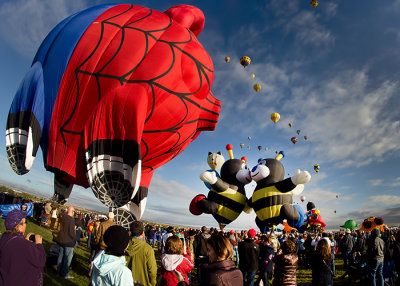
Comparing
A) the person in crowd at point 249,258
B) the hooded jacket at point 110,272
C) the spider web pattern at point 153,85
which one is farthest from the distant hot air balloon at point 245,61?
the hooded jacket at point 110,272

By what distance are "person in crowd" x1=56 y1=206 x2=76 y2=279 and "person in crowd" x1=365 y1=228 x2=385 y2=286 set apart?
5799 mm

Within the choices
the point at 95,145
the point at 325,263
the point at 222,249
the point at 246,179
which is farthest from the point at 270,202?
the point at 222,249

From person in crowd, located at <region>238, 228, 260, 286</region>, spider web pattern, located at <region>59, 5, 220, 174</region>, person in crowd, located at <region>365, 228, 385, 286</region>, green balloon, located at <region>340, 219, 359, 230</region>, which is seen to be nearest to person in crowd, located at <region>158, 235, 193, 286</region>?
spider web pattern, located at <region>59, 5, 220, 174</region>

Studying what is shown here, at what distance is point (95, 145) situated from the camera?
3975 millimetres

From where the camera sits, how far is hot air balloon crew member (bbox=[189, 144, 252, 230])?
11.1 metres

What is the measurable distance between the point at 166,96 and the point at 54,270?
4173mm

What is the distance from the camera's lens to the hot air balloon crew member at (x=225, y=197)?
11.1 metres

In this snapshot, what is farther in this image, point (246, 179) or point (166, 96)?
point (246, 179)

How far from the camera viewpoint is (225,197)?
1117 centimetres

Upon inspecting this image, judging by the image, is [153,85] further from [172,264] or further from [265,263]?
[265,263]

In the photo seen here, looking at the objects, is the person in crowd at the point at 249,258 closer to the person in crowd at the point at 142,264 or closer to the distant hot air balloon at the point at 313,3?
the person in crowd at the point at 142,264

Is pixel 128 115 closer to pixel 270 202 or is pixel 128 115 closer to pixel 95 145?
pixel 95 145

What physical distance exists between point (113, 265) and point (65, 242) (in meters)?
3.55

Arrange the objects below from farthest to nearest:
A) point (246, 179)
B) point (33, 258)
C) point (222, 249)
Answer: point (246, 179), point (33, 258), point (222, 249)
